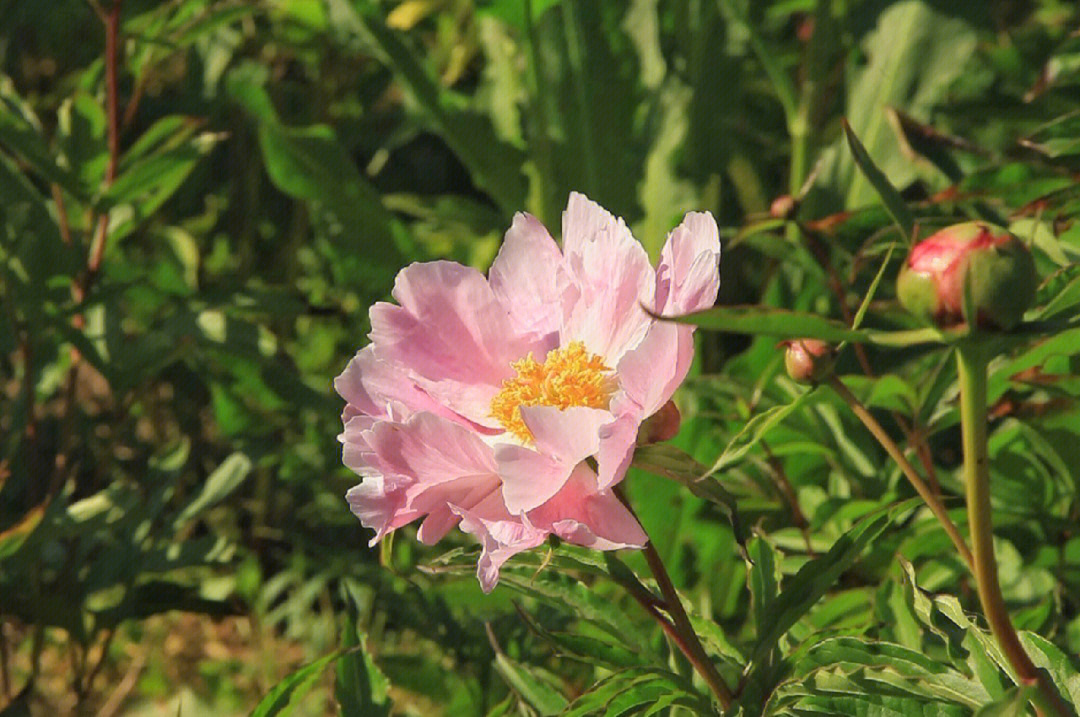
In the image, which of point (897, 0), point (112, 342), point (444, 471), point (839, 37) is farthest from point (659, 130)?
point (444, 471)

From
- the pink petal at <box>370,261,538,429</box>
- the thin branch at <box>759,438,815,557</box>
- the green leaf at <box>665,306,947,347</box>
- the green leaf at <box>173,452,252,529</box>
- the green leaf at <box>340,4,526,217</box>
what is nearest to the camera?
the green leaf at <box>665,306,947,347</box>

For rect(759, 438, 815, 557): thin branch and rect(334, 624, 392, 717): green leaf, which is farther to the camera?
rect(759, 438, 815, 557): thin branch

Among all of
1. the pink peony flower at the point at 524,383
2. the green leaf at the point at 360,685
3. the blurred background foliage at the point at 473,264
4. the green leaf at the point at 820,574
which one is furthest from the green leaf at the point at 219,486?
the green leaf at the point at 820,574

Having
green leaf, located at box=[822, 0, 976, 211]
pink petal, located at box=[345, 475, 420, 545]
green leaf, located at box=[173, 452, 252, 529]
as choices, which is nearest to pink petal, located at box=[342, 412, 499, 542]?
pink petal, located at box=[345, 475, 420, 545]

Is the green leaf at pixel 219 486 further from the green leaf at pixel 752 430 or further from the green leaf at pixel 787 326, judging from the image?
the green leaf at pixel 787 326

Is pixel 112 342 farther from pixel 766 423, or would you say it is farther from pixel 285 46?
pixel 766 423

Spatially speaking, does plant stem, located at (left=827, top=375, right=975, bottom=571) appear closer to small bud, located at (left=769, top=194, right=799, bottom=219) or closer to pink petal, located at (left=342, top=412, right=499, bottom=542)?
pink petal, located at (left=342, top=412, right=499, bottom=542)
